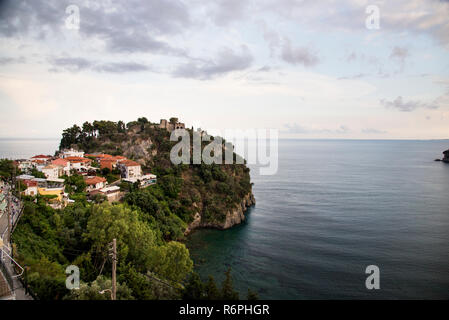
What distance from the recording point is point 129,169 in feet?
106

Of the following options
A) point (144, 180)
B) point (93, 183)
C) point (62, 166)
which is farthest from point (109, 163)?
point (93, 183)

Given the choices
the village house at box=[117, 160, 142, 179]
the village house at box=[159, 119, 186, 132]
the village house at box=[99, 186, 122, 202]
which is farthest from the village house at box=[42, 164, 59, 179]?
the village house at box=[159, 119, 186, 132]

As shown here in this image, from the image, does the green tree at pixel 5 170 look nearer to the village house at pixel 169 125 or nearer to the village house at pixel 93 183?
the village house at pixel 93 183

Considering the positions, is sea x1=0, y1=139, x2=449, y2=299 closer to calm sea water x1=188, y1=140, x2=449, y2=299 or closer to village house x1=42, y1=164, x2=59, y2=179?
calm sea water x1=188, y1=140, x2=449, y2=299

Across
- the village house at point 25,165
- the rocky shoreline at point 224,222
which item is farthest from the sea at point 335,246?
the village house at point 25,165

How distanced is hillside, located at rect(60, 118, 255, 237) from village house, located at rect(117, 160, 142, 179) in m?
2.82

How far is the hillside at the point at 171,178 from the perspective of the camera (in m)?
30.2

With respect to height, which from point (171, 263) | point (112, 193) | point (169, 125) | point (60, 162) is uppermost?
point (169, 125)

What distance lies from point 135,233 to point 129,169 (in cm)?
1714

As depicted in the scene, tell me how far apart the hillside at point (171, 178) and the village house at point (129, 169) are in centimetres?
282

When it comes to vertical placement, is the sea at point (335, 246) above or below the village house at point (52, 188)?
below

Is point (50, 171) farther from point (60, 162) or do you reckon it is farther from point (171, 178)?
point (171, 178)
